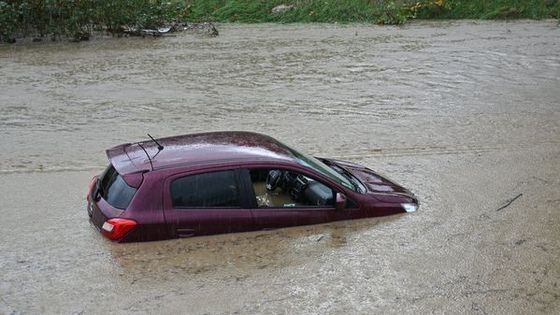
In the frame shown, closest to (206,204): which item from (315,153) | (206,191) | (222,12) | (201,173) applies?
(206,191)

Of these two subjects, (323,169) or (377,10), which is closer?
(323,169)

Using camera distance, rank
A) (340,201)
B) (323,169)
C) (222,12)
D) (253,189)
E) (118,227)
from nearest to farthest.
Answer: (118,227)
(253,189)
(340,201)
(323,169)
(222,12)

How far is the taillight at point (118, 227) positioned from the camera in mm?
6781

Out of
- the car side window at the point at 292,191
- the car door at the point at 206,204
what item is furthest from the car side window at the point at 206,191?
the car side window at the point at 292,191

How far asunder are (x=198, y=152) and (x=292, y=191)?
1.14 metres

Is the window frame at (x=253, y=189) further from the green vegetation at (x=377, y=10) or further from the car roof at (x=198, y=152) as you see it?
the green vegetation at (x=377, y=10)

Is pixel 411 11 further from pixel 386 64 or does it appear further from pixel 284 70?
pixel 284 70

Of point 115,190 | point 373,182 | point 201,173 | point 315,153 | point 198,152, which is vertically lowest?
point 315,153

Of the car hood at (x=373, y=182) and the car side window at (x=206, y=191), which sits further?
the car hood at (x=373, y=182)

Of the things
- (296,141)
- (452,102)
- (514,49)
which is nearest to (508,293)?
(296,141)

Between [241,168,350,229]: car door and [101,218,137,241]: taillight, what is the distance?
50.4 inches

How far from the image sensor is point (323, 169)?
7.64m

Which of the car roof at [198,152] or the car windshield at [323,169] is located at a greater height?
the car roof at [198,152]

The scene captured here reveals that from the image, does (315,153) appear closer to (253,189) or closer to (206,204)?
(253,189)
